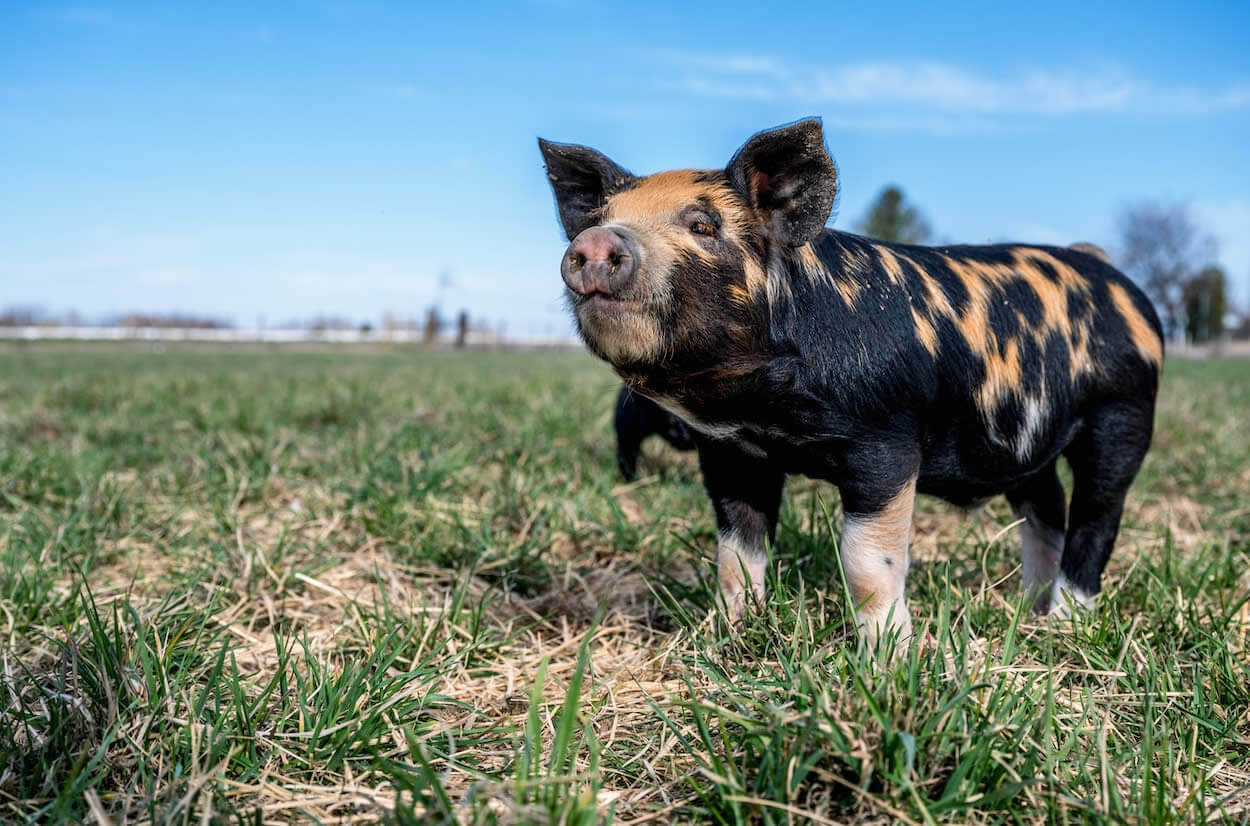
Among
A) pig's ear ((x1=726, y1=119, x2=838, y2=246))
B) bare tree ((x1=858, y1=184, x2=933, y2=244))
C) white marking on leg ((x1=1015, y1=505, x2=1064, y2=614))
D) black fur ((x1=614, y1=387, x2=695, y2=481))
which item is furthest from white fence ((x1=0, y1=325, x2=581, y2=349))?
pig's ear ((x1=726, y1=119, x2=838, y2=246))

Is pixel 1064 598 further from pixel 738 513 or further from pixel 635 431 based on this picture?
pixel 635 431

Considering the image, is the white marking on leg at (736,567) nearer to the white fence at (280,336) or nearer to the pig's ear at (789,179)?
the pig's ear at (789,179)

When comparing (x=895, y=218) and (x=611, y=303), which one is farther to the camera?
(x=895, y=218)

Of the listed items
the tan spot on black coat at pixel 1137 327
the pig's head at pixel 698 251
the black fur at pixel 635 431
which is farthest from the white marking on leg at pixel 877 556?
the black fur at pixel 635 431

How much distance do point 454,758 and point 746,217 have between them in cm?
154

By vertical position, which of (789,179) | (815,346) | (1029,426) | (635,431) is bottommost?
(635,431)

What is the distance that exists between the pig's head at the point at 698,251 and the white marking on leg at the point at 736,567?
0.72m

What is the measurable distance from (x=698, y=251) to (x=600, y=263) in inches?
11.8

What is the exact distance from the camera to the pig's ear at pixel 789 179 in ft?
8.14

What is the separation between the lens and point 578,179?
2.94m

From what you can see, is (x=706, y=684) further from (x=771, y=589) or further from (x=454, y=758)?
(x=454, y=758)

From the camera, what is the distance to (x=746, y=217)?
2.57m

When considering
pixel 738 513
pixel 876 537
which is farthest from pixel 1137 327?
pixel 738 513

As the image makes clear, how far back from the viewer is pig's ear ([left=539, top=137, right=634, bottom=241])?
281 cm
